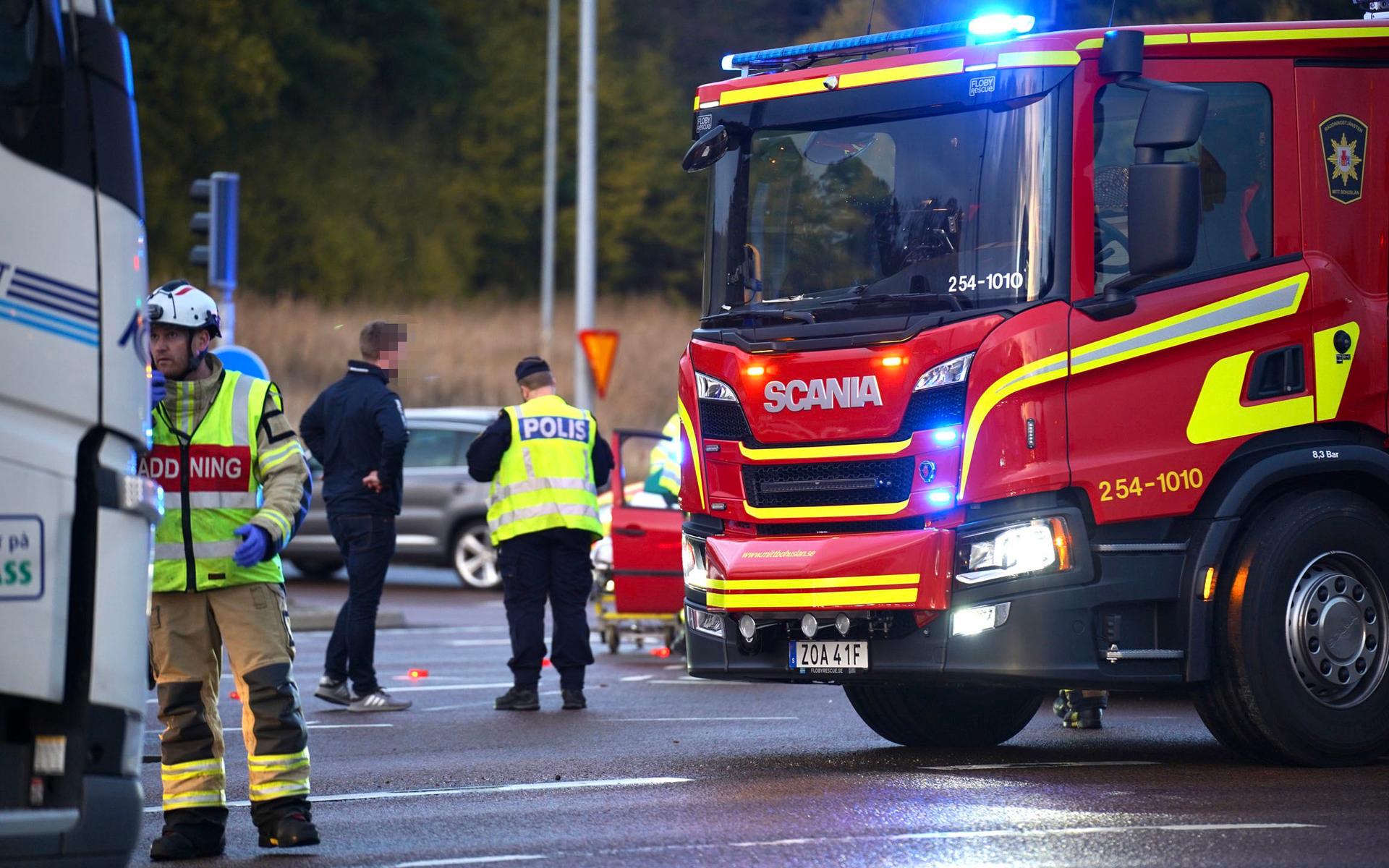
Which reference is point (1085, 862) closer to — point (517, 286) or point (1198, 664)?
point (1198, 664)

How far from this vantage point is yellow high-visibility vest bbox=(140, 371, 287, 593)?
24.3ft

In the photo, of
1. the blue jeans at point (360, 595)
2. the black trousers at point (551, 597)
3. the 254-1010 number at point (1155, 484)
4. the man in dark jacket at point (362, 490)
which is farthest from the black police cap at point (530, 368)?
the 254-1010 number at point (1155, 484)

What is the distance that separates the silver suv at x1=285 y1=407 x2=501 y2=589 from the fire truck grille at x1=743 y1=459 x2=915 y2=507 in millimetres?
12490

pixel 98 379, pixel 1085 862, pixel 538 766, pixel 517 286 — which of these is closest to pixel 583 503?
pixel 538 766

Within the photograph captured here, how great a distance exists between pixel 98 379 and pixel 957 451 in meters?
4.06

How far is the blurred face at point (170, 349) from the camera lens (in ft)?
24.5

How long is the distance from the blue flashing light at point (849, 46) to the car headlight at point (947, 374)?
1491 millimetres

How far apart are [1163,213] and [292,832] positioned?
412 cm

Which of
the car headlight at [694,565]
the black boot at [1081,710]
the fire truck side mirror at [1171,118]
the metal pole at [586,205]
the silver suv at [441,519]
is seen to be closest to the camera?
the fire truck side mirror at [1171,118]

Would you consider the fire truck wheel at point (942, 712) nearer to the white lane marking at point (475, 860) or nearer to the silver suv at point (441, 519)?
the white lane marking at point (475, 860)

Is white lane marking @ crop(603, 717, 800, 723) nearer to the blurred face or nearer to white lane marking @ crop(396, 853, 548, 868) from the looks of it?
white lane marking @ crop(396, 853, 548, 868)

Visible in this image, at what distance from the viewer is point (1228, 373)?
8.83 m

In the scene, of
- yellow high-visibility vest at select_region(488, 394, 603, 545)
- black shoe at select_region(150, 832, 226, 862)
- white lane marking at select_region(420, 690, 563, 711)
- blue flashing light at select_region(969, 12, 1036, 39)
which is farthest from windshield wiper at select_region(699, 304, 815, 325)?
white lane marking at select_region(420, 690, 563, 711)

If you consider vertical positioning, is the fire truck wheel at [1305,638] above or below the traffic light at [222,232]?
below
